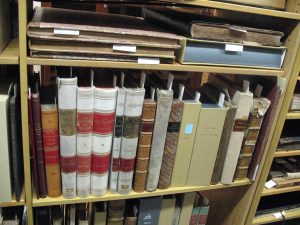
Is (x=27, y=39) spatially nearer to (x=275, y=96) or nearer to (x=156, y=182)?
(x=156, y=182)

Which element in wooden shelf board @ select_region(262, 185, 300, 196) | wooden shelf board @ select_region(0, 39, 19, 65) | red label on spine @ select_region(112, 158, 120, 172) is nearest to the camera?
wooden shelf board @ select_region(0, 39, 19, 65)

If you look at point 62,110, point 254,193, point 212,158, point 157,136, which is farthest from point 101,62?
point 254,193

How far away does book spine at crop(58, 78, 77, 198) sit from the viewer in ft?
2.57

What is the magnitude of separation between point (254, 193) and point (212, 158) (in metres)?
0.30

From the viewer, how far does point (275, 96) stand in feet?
3.32

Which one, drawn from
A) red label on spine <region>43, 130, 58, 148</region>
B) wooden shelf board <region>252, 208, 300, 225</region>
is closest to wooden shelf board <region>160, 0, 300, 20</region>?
red label on spine <region>43, 130, 58, 148</region>

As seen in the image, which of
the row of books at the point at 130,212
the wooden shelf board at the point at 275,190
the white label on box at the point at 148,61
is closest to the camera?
the white label on box at the point at 148,61

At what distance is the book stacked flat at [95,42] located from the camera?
0.72 metres

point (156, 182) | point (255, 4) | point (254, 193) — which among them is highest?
point (255, 4)

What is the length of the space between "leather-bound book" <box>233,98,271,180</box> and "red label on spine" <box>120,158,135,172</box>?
417 millimetres

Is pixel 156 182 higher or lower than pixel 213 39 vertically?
lower

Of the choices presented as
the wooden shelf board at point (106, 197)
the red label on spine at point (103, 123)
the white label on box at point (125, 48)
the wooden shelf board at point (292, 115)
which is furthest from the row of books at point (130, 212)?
the white label on box at point (125, 48)

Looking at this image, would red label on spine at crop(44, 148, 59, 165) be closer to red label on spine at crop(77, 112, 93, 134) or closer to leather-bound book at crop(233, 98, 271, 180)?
red label on spine at crop(77, 112, 93, 134)

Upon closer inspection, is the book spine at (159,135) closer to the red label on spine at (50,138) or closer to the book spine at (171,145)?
the book spine at (171,145)
